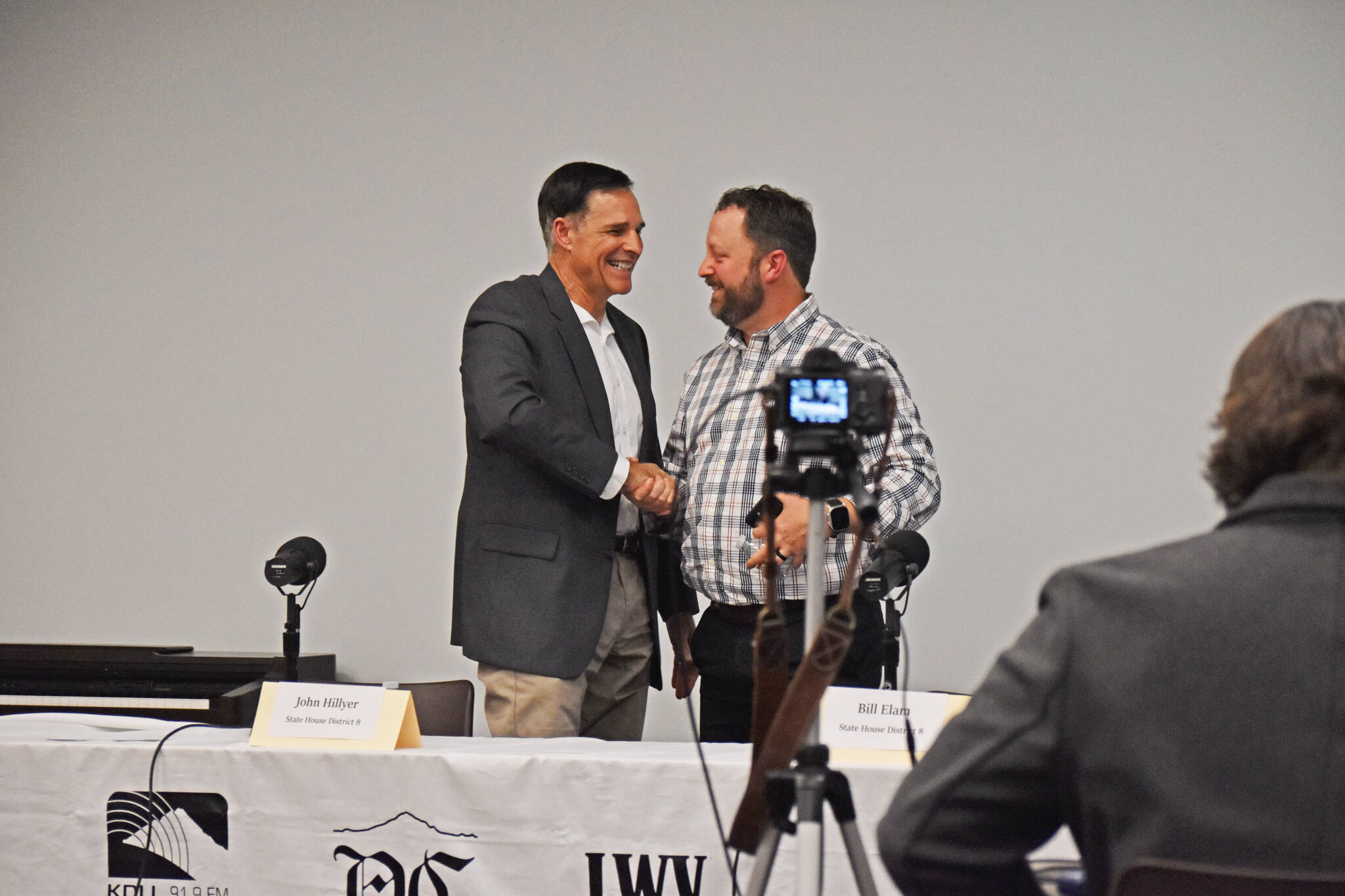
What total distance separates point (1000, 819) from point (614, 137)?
126 inches

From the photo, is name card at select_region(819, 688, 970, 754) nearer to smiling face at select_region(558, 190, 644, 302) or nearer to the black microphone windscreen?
the black microphone windscreen

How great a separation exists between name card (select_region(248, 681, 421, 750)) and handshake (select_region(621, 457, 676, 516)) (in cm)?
61

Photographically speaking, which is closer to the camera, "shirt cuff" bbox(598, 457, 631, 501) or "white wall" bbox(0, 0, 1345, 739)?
"shirt cuff" bbox(598, 457, 631, 501)

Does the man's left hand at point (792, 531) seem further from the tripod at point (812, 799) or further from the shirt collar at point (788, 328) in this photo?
the tripod at point (812, 799)

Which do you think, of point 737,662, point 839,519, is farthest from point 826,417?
point 737,662

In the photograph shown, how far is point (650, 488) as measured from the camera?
234 cm

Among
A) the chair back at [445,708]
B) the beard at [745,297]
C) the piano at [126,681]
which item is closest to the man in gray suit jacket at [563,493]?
the beard at [745,297]

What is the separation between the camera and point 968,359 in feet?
11.7

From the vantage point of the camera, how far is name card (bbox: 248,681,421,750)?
6.29 feet

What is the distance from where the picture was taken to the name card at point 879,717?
1804mm

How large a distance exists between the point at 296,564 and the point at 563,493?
2.21 feet

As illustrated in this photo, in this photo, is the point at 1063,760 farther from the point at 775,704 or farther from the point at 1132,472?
the point at 1132,472

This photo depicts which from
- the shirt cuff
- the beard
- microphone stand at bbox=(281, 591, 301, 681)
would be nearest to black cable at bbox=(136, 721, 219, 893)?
microphone stand at bbox=(281, 591, 301, 681)

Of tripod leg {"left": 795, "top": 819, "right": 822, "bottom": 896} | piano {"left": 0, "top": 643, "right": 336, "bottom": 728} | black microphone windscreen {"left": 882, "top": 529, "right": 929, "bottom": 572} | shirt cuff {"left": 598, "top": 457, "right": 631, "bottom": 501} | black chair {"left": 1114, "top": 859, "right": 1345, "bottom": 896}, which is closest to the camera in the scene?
black chair {"left": 1114, "top": 859, "right": 1345, "bottom": 896}
